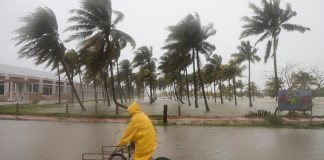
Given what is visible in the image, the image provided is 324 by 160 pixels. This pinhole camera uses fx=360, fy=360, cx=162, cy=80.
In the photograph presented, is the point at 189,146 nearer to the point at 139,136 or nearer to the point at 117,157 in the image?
the point at 117,157

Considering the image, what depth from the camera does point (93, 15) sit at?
1150 inches

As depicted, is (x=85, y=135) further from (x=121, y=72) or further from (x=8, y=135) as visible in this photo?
(x=121, y=72)

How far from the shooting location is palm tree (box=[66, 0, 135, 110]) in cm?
2905

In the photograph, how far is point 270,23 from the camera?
1260 inches

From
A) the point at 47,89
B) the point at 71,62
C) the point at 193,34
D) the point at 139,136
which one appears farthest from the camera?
the point at 47,89

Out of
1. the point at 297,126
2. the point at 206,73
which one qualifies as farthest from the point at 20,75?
the point at 297,126

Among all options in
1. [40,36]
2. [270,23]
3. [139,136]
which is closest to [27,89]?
[40,36]

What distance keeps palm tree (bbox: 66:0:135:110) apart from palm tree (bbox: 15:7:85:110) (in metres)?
2.81

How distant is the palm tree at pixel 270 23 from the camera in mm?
31281

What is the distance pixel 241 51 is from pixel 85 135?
42.4 metres

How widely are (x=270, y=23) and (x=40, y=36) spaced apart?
66.1 ft

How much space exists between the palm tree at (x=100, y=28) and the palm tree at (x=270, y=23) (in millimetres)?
11159

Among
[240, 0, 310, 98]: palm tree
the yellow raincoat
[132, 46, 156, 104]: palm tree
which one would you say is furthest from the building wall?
the yellow raincoat

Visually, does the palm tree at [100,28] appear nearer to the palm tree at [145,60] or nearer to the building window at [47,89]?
the palm tree at [145,60]
